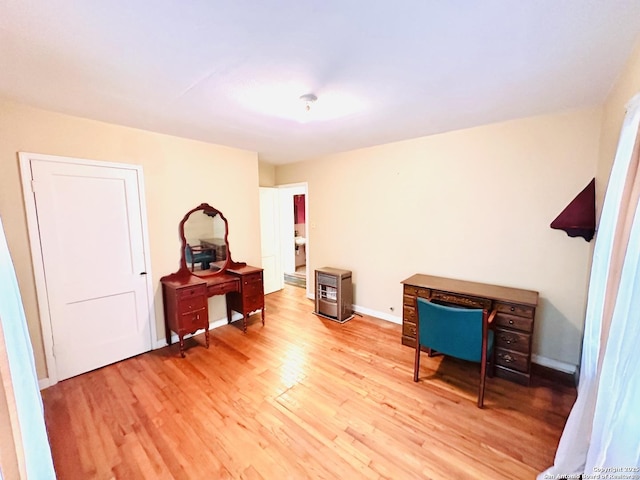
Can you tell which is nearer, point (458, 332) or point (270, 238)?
point (458, 332)

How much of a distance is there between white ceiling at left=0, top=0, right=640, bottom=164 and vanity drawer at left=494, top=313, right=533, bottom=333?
186 centimetres

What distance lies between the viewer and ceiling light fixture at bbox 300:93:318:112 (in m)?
1.98

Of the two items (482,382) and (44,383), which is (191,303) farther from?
(482,382)

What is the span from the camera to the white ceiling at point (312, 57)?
117 centimetres

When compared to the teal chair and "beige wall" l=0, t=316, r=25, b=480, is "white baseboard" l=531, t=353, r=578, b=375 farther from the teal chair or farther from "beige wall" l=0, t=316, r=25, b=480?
"beige wall" l=0, t=316, r=25, b=480

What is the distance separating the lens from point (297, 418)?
198 centimetres

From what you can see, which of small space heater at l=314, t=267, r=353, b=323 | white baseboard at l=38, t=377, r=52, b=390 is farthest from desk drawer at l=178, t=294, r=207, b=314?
small space heater at l=314, t=267, r=353, b=323

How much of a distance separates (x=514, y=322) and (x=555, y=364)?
0.75 meters

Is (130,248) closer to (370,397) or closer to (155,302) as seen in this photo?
(155,302)

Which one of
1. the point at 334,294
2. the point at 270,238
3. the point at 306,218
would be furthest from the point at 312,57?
the point at 270,238

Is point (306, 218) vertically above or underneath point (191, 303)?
above

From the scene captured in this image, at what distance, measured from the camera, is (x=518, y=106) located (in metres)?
2.25

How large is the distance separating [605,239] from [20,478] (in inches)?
112

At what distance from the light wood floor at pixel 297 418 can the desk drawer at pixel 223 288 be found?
679mm
